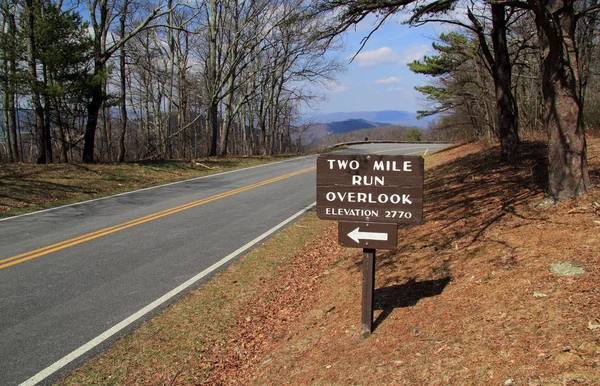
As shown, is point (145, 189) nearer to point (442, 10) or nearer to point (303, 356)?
point (442, 10)

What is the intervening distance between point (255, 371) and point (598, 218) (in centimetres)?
434

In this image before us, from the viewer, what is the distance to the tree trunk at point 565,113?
5527 millimetres

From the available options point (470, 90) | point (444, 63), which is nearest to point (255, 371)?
point (470, 90)

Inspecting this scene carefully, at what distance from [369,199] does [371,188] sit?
0.11 m

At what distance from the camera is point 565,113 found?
5.59 metres

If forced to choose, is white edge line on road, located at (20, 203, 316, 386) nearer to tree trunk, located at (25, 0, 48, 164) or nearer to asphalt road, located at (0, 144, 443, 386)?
asphalt road, located at (0, 144, 443, 386)

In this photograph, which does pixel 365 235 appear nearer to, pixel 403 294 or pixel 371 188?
pixel 371 188

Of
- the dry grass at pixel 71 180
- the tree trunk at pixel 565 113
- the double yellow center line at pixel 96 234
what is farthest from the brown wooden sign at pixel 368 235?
the dry grass at pixel 71 180

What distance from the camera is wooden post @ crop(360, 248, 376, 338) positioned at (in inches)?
157

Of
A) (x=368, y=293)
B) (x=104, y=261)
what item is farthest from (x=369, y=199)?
(x=104, y=261)

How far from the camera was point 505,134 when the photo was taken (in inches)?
409

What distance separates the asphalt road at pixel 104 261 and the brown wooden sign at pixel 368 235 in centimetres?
267

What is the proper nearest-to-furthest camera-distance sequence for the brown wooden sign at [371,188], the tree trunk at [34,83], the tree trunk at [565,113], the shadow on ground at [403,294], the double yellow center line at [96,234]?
1. the brown wooden sign at [371,188]
2. the shadow on ground at [403,294]
3. the tree trunk at [565,113]
4. the double yellow center line at [96,234]
5. the tree trunk at [34,83]

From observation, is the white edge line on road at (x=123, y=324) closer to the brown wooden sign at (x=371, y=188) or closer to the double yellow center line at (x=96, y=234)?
the brown wooden sign at (x=371, y=188)
